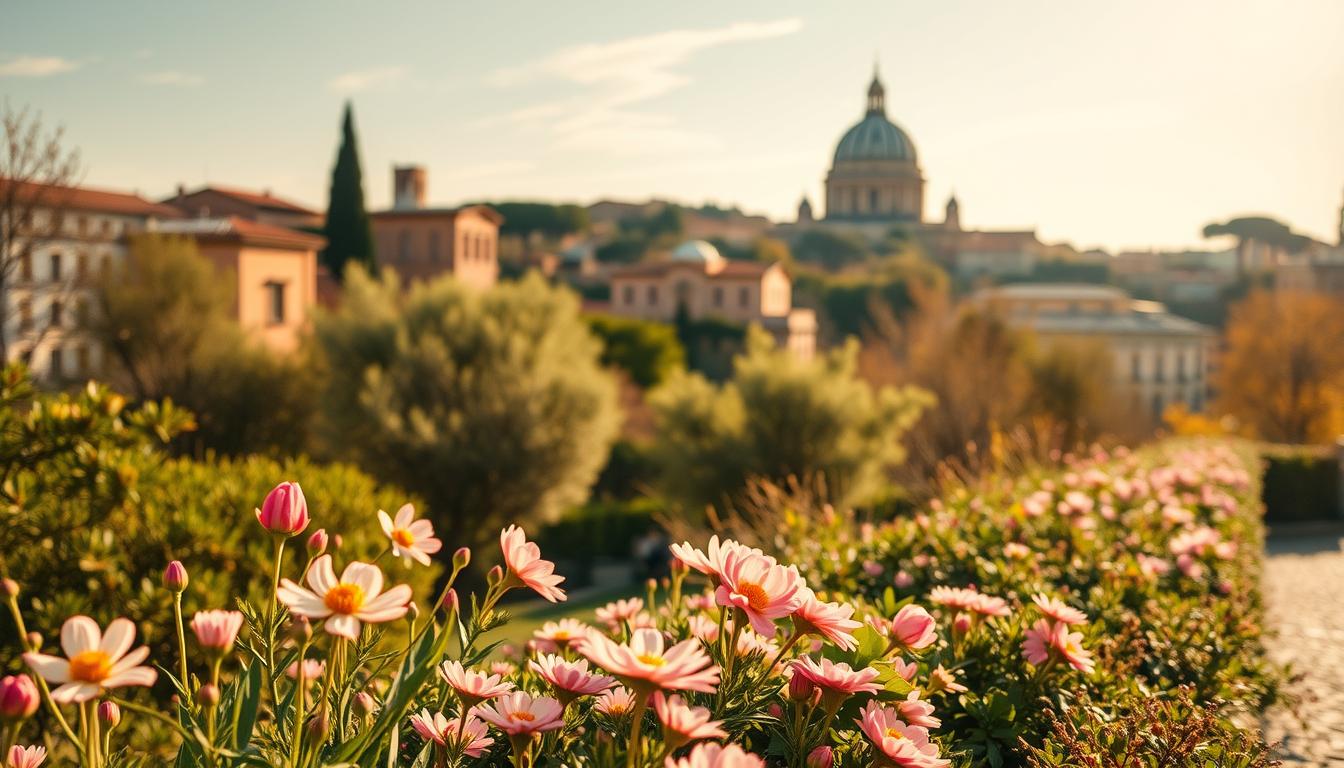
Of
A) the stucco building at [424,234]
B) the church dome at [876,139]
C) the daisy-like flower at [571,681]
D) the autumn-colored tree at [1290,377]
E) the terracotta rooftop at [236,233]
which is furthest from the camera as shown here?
the church dome at [876,139]

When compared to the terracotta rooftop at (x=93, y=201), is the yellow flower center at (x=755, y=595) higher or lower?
lower

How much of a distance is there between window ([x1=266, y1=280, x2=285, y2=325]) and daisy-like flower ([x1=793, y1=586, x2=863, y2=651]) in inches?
1119

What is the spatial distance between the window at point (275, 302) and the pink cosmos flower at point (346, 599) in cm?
2831

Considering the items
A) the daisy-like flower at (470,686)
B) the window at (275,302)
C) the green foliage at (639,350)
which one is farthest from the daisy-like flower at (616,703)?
the green foliage at (639,350)

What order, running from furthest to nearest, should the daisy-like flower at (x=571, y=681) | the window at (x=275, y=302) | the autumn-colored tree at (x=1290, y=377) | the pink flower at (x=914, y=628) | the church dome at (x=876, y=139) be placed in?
1. the church dome at (x=876, y=139)
2. the autumn-colored tree at (x=1290, y=377)
3. the window at (x=275, y=302)
4. the pink flower at (x=914, y=628)
5. the daisy-like flower at (x=571, y=681)

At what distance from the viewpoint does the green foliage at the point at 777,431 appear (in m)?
17.1

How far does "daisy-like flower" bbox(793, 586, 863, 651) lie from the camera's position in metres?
1.84

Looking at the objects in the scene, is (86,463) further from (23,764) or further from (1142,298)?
(1142,298)

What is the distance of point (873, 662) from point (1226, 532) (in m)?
4.51

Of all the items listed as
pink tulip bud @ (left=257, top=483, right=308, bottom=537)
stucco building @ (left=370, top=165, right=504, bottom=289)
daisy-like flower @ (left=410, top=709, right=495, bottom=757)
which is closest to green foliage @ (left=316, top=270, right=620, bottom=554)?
daisy-like flower @ (left=410, top=709, right=495, bottom=757)

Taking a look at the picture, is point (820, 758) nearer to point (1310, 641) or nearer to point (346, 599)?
point (346, 599)

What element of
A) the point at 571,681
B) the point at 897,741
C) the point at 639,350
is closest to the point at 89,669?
the point at 571,681

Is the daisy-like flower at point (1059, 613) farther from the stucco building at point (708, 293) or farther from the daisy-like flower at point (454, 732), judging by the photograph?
the stucco building at point (708, 293)

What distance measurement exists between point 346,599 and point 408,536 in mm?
309
